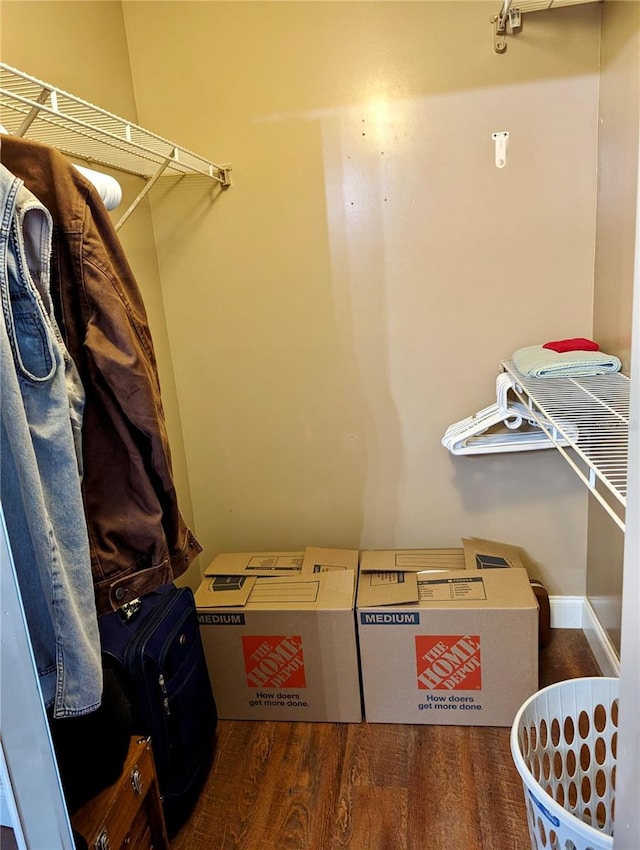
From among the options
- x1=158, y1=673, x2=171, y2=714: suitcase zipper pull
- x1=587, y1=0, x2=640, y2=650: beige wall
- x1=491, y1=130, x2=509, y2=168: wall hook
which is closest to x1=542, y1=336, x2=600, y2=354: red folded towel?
x1=587, y1=0, x2=640, y2=650: beige wall

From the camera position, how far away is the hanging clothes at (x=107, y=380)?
85 cm

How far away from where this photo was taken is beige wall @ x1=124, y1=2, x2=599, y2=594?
1783mm

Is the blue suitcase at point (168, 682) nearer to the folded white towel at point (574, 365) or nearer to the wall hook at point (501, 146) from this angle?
the folded white towel at point (574, 365)

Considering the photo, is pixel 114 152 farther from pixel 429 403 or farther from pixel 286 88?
pixel 429 403

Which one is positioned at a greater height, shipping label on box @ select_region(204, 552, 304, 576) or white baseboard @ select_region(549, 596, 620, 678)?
shipping label on box @ select_region(204, 552, 304, 576)

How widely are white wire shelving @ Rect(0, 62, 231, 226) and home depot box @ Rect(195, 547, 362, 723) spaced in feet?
3.81

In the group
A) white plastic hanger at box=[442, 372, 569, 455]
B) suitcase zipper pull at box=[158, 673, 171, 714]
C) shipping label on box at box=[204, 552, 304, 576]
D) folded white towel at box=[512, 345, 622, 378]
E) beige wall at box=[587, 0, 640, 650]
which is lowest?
suitcase zipper pull at box=[158, 673, 171, 714]

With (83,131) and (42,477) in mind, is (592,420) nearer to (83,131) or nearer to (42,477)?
(42,477)

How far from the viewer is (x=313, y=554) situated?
Result: 202 centimetres

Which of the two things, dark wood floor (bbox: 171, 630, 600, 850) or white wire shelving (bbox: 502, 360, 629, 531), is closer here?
white wire shelving (bbox: 502, 360, 629, 531)

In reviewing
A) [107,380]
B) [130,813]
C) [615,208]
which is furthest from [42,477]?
[615,208]

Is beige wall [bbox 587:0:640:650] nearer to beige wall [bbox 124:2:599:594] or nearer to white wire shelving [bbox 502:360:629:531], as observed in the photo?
beige wall [bbox 124:2:599:594]

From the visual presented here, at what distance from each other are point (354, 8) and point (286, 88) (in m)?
0.30

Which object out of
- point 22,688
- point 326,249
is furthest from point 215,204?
point 22,688
